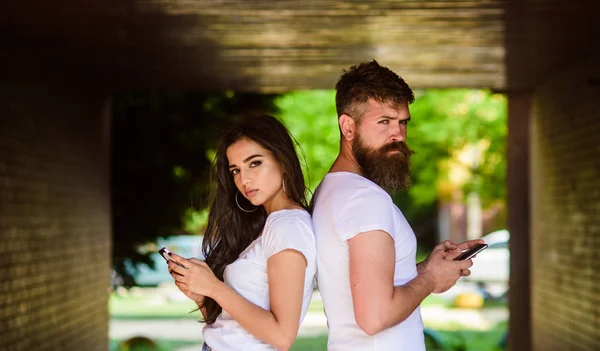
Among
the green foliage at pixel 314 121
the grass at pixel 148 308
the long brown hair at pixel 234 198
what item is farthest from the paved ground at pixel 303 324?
the long brown hair at pixel 234 198

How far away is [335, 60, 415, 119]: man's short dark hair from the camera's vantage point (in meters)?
3.20

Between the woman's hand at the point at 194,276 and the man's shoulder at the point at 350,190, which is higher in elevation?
the man's shoulder at the point at 350,190

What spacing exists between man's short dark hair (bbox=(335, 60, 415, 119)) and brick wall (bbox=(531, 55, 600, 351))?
538cm

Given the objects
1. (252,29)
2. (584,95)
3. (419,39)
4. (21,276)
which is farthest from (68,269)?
(584,95)

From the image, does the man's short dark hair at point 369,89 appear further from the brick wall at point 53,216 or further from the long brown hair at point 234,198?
the brick wall at point 53,216

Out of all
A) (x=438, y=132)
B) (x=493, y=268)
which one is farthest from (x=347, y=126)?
(x=493, y=268)

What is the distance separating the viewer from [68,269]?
955cm

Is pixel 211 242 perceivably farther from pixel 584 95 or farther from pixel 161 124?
pixel 161 124

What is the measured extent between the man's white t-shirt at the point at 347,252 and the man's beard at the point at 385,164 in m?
0.05

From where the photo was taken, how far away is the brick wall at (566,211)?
840 centimetres

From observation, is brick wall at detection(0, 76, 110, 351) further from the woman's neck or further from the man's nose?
the man's nose

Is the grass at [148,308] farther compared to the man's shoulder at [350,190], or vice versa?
the grass at [148,308]

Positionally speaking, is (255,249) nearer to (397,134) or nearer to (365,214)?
(365,214)

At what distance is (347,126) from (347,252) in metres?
0.44
